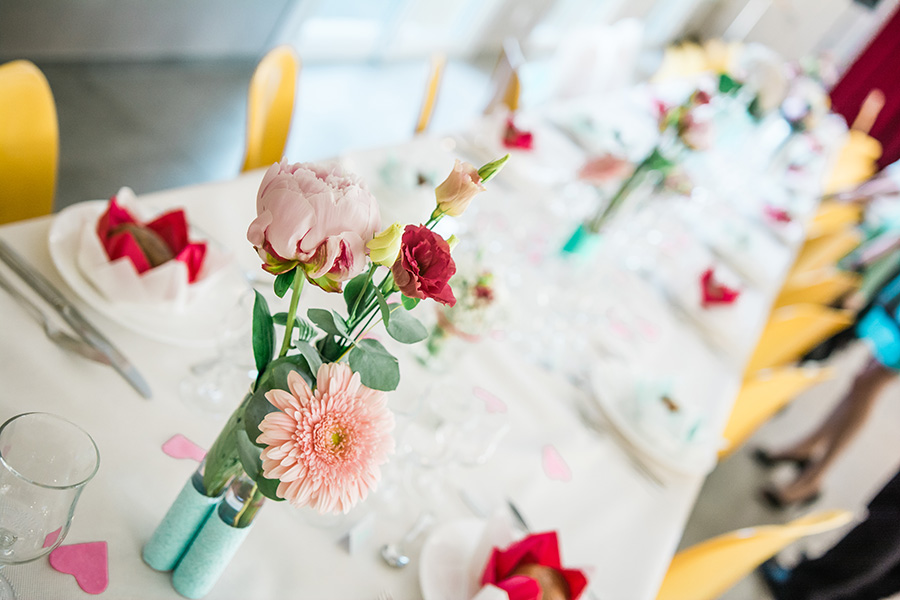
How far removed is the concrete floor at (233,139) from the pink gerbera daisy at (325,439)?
2.23 metres

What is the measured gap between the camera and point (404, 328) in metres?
0.58

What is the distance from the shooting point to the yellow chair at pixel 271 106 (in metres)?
1.73

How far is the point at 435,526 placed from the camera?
3.16 feet

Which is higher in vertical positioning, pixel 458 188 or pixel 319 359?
pixel 458 188

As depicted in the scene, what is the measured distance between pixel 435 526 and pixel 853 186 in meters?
5.48

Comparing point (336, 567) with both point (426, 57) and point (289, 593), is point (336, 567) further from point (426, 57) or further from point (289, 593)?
point (426, 57)

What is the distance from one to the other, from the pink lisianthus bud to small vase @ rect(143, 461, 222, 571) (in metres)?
0.37

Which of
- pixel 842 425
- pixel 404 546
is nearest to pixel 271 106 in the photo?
pixel 404 546

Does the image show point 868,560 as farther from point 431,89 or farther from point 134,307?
point 134,307

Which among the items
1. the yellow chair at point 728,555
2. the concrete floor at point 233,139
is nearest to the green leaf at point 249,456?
the yellow chair at point 728,555

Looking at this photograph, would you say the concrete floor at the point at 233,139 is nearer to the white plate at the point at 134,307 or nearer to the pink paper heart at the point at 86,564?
the white plate at the point at 134,307

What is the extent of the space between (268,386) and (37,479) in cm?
24

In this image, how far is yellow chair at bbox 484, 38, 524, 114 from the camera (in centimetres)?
271

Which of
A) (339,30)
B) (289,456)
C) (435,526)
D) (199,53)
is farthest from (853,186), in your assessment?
(289,456)
